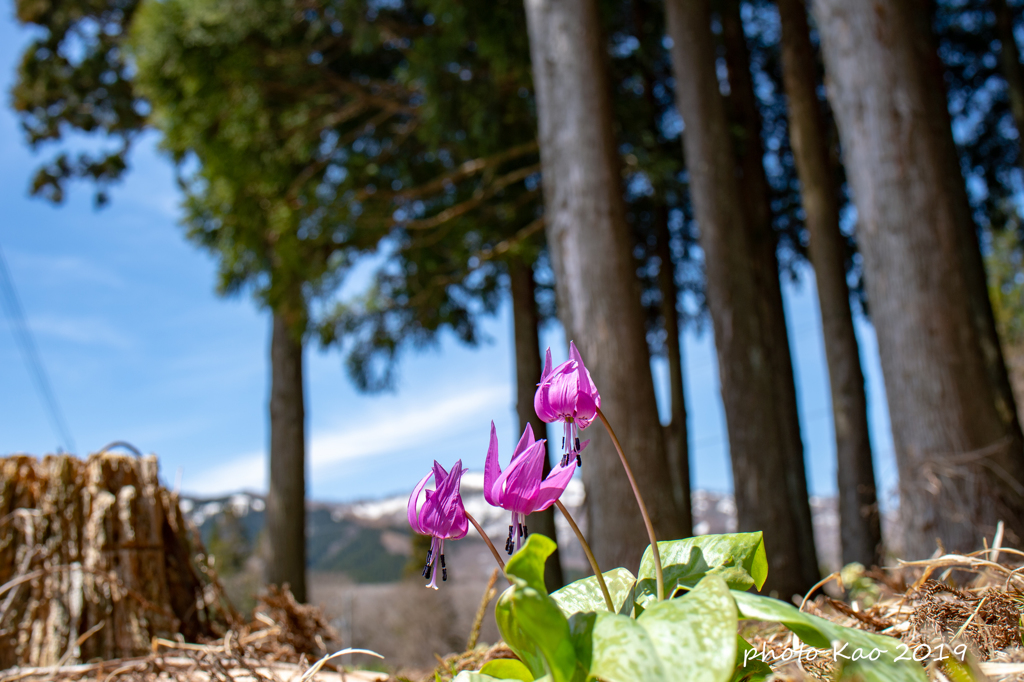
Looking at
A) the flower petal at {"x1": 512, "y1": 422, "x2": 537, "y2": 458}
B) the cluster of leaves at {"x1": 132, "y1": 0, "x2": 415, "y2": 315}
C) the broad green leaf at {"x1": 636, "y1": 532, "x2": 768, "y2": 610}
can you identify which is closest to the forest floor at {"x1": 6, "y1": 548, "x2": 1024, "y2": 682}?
the broad green leaf at {"x1": 636, "y1": 532, "x2": 768, "y2": 610}

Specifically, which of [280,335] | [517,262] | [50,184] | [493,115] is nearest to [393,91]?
[493,115]

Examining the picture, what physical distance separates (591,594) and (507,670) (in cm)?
13

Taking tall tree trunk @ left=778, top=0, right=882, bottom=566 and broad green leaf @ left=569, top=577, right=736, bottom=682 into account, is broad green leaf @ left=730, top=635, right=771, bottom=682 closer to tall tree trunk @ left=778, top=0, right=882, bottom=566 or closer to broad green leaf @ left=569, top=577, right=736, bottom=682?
broad green leaf @ left=569, top=577, right=736, bottom=682

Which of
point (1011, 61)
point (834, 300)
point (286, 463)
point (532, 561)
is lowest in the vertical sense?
point (532, 561)

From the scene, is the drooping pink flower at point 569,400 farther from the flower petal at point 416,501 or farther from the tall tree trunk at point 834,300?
the tall tree trunk at point 834,300

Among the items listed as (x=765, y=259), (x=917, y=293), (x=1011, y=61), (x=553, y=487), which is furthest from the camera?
(x=1011, y=61)

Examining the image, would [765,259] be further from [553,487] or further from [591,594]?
[553,487]

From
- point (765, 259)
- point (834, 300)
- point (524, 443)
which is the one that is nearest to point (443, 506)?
point (524, 443)

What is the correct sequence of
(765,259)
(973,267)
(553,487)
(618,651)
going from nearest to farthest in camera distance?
(618,651) → (553,487) → (973,267) → (765,259)

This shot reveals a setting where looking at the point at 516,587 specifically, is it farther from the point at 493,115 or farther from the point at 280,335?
the point at 280,335

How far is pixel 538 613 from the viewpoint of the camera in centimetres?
66

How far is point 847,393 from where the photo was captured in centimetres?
675

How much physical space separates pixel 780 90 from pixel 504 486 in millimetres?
10727

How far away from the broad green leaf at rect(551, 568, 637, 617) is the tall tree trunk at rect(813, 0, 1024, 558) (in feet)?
8.25
